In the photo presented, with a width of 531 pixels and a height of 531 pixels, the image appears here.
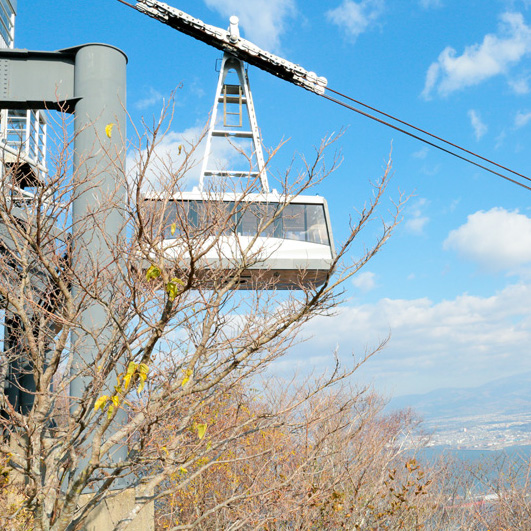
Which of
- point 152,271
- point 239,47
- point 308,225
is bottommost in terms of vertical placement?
point 152,271

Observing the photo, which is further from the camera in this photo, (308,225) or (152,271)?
(308,225)

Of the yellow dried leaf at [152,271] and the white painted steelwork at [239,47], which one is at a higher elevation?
the white painted steelwork at [239,47]

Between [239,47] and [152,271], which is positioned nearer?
[152,271]

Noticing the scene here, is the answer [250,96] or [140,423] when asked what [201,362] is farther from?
[250,96]

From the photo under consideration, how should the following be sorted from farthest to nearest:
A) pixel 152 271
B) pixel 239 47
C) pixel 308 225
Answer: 1. pixel 239 47
2. pixel 308 225
3. pixel 152 271

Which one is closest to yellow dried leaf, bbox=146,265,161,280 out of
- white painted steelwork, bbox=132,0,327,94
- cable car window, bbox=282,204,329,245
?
cable car window, bbox=282,204,329,245

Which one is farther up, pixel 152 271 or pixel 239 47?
pixel 239 47

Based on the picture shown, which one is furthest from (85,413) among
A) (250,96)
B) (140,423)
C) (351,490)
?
(250,96)

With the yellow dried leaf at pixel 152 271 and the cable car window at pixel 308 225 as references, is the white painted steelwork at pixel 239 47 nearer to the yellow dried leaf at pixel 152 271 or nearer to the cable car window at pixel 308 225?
the cable car window at pixel 308 225

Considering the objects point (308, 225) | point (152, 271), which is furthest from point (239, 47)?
point (152, 271)

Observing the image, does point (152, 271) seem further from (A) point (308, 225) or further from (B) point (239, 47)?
(B) point (239, 47)

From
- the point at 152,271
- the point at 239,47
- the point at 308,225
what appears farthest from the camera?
the point at 239,47

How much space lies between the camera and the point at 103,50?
718 centimetres

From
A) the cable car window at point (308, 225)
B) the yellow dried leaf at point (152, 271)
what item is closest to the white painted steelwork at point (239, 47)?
the cable car window at point (308, 225)
